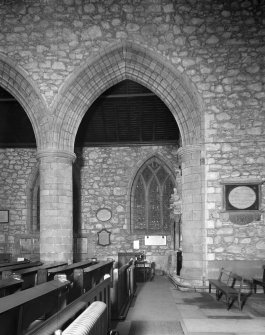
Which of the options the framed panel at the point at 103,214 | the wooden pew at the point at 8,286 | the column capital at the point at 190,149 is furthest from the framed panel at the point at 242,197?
the wooden pew at the point at 8,286

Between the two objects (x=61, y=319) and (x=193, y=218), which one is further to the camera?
(x=193, y=218)

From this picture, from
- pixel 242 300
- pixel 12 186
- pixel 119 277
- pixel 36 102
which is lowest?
pixel 242 300

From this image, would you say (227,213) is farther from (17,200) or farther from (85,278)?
(17,200)

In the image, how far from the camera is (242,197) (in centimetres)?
923

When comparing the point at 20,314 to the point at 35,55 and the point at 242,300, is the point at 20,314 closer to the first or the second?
the point at 242,300

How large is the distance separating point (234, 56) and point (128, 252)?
6349mm

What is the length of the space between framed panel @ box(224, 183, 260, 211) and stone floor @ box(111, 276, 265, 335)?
1.79 meters

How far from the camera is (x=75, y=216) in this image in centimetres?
1367

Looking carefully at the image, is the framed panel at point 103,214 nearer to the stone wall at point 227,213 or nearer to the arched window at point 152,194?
the arched window at point 152,194

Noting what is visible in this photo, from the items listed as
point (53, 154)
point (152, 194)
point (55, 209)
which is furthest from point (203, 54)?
point (152, 194)

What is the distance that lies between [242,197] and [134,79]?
147 inches

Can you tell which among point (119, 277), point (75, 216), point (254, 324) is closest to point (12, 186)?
point (75, 216)

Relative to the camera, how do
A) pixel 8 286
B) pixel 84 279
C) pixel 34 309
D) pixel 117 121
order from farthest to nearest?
pixel 117 121 < pixel 84 279 < pixel 8 286 < pixel 34 309

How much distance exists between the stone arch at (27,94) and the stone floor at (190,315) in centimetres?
420
